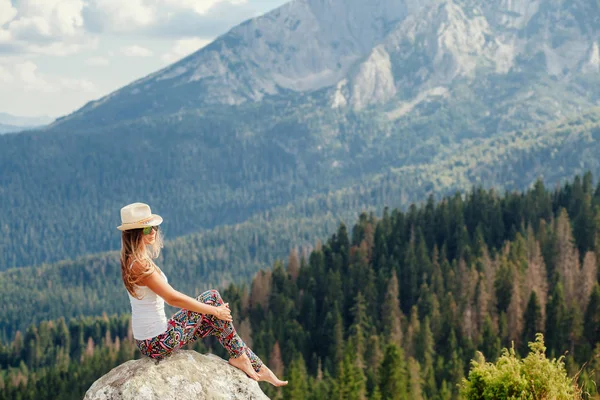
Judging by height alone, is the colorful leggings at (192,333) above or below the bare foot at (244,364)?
above

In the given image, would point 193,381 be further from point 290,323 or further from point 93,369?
point 93,369

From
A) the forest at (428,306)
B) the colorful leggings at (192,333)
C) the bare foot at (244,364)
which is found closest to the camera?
the colorful leggings at (192,333)

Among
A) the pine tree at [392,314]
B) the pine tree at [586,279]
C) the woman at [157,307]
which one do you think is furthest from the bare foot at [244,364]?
the pine tree at [392,314]

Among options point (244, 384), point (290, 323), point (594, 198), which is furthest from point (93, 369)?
point (244, 384)

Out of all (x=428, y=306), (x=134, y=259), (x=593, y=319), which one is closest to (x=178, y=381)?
(x=134, y=259)

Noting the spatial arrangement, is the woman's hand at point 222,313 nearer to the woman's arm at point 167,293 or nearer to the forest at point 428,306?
the woman's arm at point 167,293

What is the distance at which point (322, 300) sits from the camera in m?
187

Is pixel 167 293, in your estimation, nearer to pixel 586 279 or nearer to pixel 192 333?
pixel 192 333

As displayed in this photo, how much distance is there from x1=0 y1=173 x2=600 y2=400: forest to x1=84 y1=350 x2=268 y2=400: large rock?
2838 inches

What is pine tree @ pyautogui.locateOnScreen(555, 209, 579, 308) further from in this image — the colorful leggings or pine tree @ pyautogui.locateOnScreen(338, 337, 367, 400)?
the colorful leggings

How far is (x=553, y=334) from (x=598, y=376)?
35775 millimetres

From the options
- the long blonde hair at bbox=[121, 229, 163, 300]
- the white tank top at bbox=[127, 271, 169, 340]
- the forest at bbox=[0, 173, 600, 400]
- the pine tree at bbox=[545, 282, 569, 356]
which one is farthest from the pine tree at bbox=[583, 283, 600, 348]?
the long blonde hair at bbox=[121, 229, 163, 300]

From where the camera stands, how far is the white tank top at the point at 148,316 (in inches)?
1051

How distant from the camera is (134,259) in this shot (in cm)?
2584
